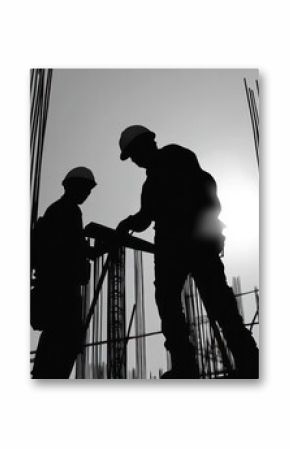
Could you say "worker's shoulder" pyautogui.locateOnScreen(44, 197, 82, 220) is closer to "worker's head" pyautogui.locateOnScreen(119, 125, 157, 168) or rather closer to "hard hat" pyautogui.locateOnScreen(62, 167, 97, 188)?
"hard hat" pyautogui.locateOnScreen(62, 167, 97, 188)

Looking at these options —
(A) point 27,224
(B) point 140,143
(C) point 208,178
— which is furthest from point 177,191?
(A) point 27,224

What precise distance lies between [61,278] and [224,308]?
0.69 meters

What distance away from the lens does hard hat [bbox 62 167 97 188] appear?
2.30m

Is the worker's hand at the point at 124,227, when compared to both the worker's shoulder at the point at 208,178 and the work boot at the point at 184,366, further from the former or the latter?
the work boot at the point at 184,366

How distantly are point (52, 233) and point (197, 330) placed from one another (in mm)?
727

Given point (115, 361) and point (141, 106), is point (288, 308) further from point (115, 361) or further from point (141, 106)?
point (141, 106)

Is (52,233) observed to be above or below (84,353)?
above

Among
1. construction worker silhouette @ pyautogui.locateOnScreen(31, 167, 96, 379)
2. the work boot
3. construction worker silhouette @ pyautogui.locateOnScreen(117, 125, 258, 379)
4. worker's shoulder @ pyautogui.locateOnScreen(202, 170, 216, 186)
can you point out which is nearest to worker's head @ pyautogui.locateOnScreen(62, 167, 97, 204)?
construction worker silhouette @ pyautogui.locateOnScreen(31, 167, 96, 379)

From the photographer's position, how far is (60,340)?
222 cm

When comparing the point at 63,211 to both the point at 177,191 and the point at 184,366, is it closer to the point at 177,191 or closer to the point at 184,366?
the point at 177,191

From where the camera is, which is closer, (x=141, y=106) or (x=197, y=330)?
(x=197, y=330)

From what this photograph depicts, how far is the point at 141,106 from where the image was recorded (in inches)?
92.5
